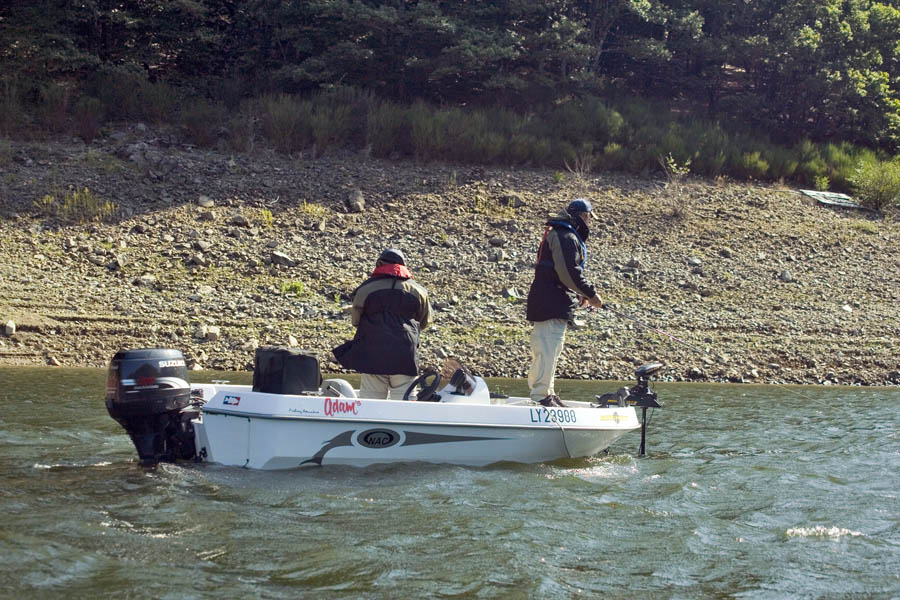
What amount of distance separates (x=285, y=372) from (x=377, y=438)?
35.6 inches

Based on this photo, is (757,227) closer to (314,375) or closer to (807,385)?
(807,385)

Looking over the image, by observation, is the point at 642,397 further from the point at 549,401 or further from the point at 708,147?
the point at 708,147

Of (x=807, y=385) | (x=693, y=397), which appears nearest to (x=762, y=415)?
(x=693, y=397)

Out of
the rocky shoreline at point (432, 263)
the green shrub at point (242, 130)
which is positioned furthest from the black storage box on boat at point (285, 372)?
the green shrub at point (242, 130)

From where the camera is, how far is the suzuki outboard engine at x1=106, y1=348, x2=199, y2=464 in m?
7.55

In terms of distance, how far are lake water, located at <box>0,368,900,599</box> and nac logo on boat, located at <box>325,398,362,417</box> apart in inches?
18.6

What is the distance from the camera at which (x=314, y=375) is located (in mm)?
8141

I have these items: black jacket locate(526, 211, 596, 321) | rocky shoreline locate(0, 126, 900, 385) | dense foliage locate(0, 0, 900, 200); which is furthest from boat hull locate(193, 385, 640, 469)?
dense foliage locate(0, 0, 900, 200)

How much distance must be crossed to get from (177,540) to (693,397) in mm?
9033

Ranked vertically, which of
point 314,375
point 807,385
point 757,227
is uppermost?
point 757,227

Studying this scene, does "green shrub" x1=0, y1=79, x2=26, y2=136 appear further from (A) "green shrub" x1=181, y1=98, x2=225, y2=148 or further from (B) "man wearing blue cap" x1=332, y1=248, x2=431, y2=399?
(B) "man wearing blue cap" x1=332, y1=248, x2=431, y2=399

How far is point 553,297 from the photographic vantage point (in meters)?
9.20

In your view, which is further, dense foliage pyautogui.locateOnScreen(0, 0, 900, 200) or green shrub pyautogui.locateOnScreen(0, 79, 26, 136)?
dense foliage pyautogui.locateOnScreen(0, 0, 900, 200)

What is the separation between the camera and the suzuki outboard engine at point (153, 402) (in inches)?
297
